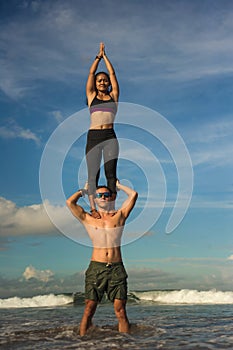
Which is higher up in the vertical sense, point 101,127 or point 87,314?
point 101,127

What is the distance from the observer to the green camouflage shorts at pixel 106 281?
963cm

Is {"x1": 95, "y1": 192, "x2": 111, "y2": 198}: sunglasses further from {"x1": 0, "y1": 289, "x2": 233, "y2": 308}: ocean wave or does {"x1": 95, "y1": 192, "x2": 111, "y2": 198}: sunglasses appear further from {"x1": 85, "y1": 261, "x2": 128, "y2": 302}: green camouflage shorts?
{"x1": 0, "y1": 289, "x2": 233, "y2": 308}: ocean wave

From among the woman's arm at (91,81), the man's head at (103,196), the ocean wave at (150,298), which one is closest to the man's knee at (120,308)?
the man's head at (103,196)

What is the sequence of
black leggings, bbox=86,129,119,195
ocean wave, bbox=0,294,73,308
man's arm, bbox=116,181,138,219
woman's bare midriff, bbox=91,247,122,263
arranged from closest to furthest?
1. woman's bare midriff, bbox=91,247,122,263
2. man's arm, bbox=116,181,138,219
3. black leggings, bbox=86,129,119,195
4. ocean wave, bbox=0,294,73,308

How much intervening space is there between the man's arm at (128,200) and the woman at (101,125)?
181 mm

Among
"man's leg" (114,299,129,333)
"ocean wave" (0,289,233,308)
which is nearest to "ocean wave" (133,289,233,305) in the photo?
"ocean wave" (0,289,233,308)

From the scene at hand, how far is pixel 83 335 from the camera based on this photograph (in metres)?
9.69

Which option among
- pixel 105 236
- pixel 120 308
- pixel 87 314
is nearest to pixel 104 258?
pixel 105 236

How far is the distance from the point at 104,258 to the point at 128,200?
138 cm

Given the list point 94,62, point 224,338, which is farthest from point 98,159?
point 224,338

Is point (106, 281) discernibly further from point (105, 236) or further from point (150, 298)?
point (150, 298)

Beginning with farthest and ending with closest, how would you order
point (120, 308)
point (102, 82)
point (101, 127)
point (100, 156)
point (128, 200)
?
1. point (102, 82)
2. point (101, 127)
3. point (100, 156)
4. point (128, 200)
5. point (120, 308)

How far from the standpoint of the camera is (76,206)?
9.64 m

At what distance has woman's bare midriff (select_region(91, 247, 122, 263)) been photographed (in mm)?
9695
